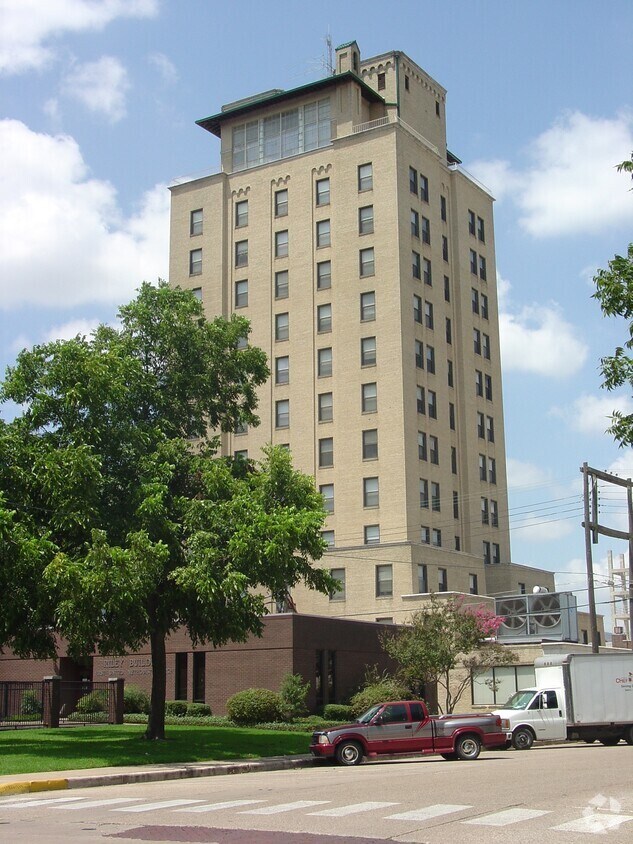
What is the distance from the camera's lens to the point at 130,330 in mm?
33031

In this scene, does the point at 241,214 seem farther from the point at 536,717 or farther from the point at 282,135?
the point at 536,717

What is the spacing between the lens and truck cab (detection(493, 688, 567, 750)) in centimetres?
3638

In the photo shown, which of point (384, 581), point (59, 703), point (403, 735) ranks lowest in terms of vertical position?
point (403, 735)

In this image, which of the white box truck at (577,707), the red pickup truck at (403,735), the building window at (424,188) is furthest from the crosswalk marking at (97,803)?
→ the building window at (424,188)

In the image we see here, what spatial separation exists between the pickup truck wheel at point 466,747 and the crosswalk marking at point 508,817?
15.7 m

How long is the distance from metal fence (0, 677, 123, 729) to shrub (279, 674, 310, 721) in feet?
22.0

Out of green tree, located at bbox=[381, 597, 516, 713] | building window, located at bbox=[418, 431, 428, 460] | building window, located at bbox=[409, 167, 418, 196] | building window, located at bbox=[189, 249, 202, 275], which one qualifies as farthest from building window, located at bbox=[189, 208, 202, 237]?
green tree, located at bbox=[381, 597, 516, 713]

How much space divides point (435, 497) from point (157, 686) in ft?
123

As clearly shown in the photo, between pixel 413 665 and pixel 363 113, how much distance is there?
142ft

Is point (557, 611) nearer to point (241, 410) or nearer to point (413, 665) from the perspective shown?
point (413, 665)

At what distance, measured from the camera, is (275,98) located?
7456 cm

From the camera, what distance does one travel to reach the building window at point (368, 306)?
66.6 meters

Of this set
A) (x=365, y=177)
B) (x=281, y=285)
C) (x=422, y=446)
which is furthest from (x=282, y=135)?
(x=422, y=446)

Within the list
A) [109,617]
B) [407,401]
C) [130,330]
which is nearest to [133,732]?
[109,617]
